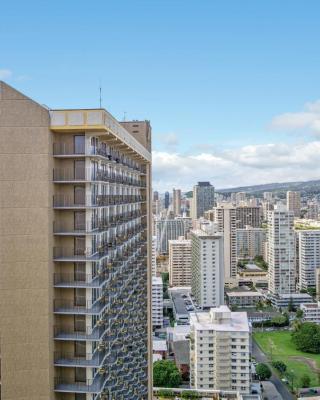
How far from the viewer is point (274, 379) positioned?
56.2 feet

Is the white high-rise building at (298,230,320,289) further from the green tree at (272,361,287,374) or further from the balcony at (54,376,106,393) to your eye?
the balcony at (54,376,106,393)

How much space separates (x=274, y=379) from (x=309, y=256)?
1681 cm

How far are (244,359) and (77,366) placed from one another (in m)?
10.8

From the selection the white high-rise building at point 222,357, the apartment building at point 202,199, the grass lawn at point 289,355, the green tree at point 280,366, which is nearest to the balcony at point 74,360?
the white high-rise building at point 222,357

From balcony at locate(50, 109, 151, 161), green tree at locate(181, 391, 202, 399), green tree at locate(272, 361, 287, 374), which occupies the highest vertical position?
balcony at locate(50, 109, 151, 161)

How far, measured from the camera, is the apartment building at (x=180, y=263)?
33281 millimetres

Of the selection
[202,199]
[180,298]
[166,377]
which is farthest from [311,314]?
[202,199]

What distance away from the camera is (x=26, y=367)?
4359 mm

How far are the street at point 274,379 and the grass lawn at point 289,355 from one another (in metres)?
0.27

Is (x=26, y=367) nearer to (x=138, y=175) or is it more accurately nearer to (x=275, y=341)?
(x=138, y=175)

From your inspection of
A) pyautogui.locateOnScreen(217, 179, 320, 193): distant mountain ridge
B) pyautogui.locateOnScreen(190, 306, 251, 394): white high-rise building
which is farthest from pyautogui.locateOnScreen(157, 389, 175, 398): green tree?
pyautogui.locateOnScreen(217, 179, 320, 193): distant mountain ridge

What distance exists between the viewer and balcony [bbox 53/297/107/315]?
455 cm

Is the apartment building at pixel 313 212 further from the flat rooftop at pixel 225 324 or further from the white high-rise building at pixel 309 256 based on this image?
the flat rooftop at pixel 225 324

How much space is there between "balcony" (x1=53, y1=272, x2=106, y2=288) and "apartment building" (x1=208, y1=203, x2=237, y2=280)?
30416mm
